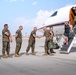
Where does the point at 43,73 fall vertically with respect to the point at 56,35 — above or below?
below

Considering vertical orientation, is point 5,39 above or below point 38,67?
above

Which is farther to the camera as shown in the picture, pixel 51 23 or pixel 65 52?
pixel 51 23

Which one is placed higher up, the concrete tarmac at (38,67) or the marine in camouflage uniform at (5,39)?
the marine in camouflage uniform at (5,39)

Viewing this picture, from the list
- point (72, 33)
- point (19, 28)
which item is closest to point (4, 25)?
point (19, 28)

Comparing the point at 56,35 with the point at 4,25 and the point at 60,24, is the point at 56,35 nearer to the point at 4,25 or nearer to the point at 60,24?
the point at 60,24

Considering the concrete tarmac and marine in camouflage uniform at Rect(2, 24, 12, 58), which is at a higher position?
marine in camouflage uniform at Rect(2, 24, 12, 58)

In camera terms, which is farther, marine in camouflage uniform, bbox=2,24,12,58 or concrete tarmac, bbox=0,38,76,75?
marine in camouflage uniform, bbox=2,24,12,58

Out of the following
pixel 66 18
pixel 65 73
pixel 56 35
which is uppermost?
pixel 66 18

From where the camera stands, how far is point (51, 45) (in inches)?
564

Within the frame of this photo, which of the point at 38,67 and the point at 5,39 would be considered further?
A: the point at 5,39

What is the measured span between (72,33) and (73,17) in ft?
8.02

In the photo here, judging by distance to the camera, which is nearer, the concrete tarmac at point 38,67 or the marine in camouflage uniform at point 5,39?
the concrete tarmac at point 38,67

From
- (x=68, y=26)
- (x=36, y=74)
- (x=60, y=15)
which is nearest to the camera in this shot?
(x=36, y=74)

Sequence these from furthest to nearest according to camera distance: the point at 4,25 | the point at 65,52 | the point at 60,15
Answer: the point at 60,15 → the point at 65,52 → the point at 4,25
